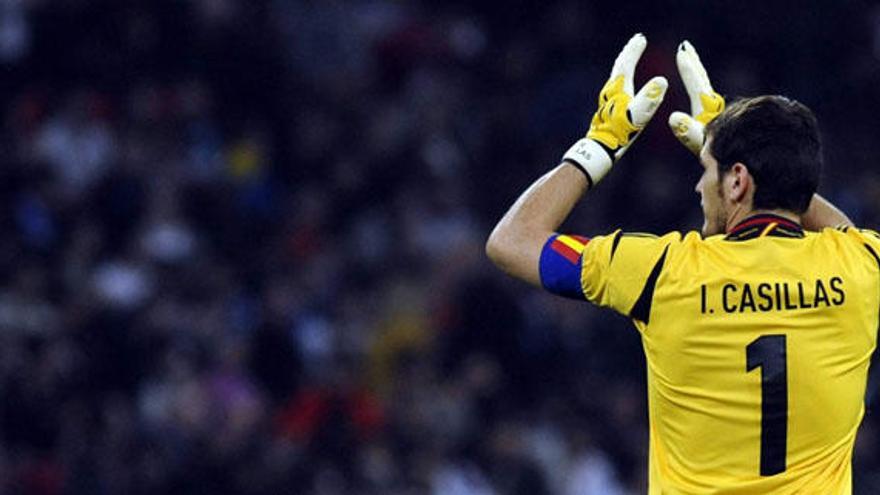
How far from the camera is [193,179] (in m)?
13.9

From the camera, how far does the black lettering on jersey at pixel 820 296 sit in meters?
4.68

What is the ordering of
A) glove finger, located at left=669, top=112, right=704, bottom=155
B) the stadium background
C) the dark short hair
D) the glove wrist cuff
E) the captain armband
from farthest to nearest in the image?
1. the stadium background
2. glove finger, located at left=669, top=112, right=704, bottom=155
3. the glove wrist cuff
4. the captain armband
5. the dark short hair

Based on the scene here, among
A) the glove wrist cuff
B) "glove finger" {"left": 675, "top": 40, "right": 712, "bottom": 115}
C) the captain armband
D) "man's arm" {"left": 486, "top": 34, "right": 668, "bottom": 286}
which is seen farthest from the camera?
"glove finger" {"left": 675, "top": 40, "right": 712, "bottom": 115}

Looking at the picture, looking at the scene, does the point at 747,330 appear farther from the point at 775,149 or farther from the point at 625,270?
the point at 775,149

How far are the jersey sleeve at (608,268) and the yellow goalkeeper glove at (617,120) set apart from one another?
27 centimetres

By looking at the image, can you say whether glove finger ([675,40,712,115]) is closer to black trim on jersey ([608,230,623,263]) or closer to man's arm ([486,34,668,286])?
man's arm ([486,34,668,286])

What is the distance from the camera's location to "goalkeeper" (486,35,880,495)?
466 centimetres

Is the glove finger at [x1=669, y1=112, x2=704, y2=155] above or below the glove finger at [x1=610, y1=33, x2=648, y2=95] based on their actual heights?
below

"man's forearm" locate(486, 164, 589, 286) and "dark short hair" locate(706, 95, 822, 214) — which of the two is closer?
"dark short hair" locate(706, 95, 822, 214)

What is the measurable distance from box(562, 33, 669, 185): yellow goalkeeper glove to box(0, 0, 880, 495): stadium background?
265 inches

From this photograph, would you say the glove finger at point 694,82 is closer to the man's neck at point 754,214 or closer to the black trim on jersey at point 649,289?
the man's neck at point 754,214

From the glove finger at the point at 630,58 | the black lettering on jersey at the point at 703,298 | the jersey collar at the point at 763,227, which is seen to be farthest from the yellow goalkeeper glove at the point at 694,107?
the black lettering on jersey at the point at 703,298

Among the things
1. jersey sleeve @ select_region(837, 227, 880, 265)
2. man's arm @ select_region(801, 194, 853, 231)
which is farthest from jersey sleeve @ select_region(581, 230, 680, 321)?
man's arm @ select_region(801, 194, 853, 231)

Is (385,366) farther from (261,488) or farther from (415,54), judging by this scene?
(415,54)
